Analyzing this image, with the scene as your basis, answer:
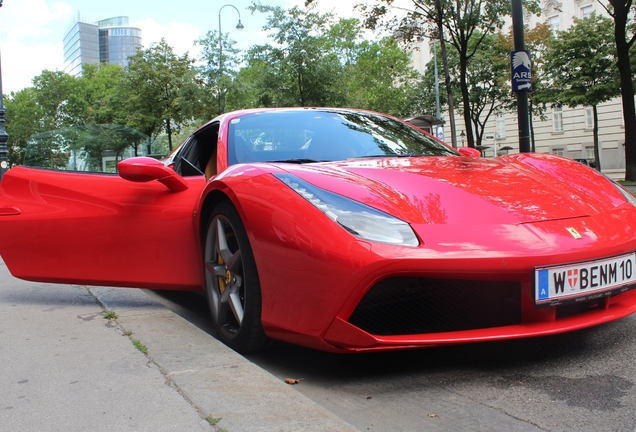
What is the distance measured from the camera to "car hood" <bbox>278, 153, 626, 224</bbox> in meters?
2.43

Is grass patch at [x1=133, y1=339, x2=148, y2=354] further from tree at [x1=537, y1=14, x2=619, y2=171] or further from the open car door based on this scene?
tree at [x1=537, y1=14, x2=619, y2=171]

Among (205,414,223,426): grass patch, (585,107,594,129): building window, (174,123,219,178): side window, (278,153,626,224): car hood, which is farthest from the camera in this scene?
(585,107,594,129): building window

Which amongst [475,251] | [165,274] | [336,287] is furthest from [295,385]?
[165,274]

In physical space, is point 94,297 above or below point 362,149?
below

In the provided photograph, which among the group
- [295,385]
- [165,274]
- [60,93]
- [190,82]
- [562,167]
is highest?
[60,93]

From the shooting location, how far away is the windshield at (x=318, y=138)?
11.0 feet

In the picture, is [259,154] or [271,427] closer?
[271,427]

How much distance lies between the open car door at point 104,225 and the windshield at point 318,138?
0.37 metres

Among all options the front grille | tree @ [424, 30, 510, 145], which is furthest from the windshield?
tree @ [424, 30, 510, 145]

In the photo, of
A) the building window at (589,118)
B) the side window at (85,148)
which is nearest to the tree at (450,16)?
the side window at (85,148)

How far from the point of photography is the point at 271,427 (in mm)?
1868

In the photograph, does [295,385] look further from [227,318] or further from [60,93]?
[60,93]

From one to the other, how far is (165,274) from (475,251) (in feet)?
6.08

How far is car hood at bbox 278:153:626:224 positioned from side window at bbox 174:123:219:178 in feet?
4.27
